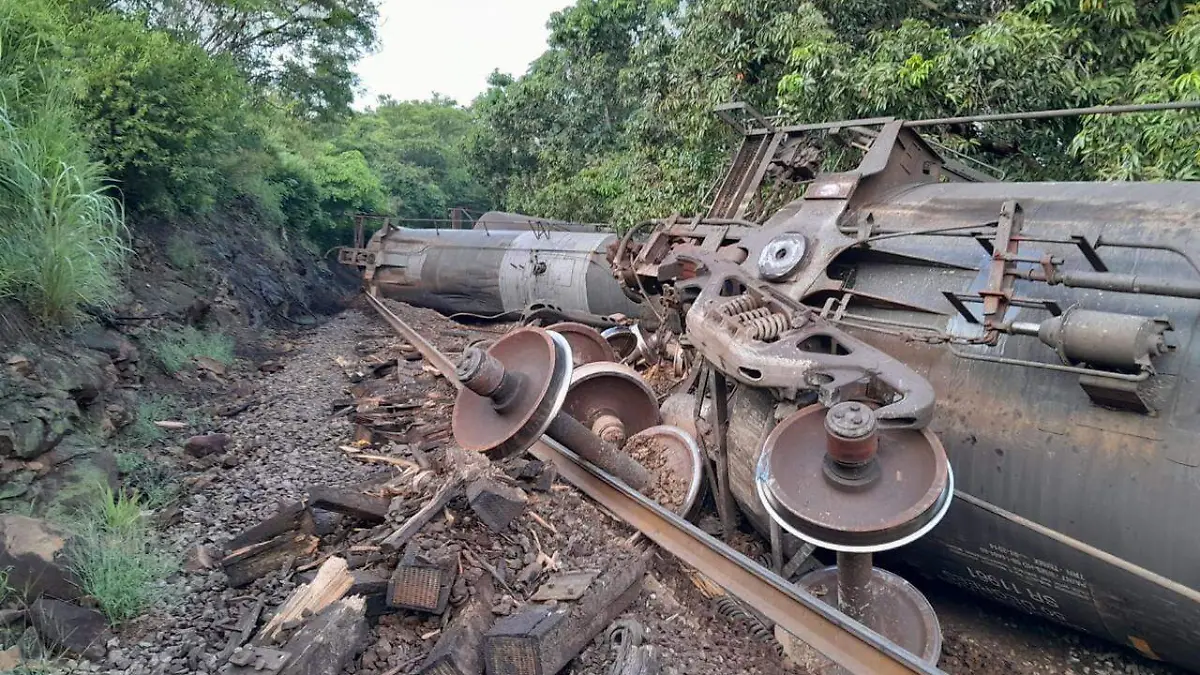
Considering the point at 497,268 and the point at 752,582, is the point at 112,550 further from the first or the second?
the point at 497,268

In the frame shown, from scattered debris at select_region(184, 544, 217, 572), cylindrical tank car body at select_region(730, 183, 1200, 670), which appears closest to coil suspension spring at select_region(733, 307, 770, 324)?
cylindrical tank car body at select_region(730, 183, 1200, 670)

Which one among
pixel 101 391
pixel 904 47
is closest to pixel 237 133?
pixel 101 391

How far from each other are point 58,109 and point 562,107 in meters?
14.8

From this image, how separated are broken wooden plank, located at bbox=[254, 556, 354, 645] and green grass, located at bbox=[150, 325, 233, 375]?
4.70 meters

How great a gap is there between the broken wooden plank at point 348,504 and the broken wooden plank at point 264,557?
18 cm

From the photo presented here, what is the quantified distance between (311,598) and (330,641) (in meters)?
0.38

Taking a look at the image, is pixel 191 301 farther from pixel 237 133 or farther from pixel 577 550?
pixel 577 550

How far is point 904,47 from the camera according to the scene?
8.22 metres

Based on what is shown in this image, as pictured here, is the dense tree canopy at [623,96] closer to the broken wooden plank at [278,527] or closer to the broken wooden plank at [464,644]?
the broken wooden plank at [278,527]

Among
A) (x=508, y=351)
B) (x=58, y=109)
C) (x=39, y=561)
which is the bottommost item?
(x=39, y=561)

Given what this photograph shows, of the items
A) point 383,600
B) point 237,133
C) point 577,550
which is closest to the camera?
point 383,600

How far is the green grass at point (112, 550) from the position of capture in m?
3.23

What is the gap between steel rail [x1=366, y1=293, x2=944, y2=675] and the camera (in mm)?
2891

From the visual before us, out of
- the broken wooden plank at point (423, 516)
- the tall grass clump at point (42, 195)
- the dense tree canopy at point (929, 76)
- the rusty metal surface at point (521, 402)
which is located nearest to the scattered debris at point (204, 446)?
the tall grass clump at point (42, 195)
